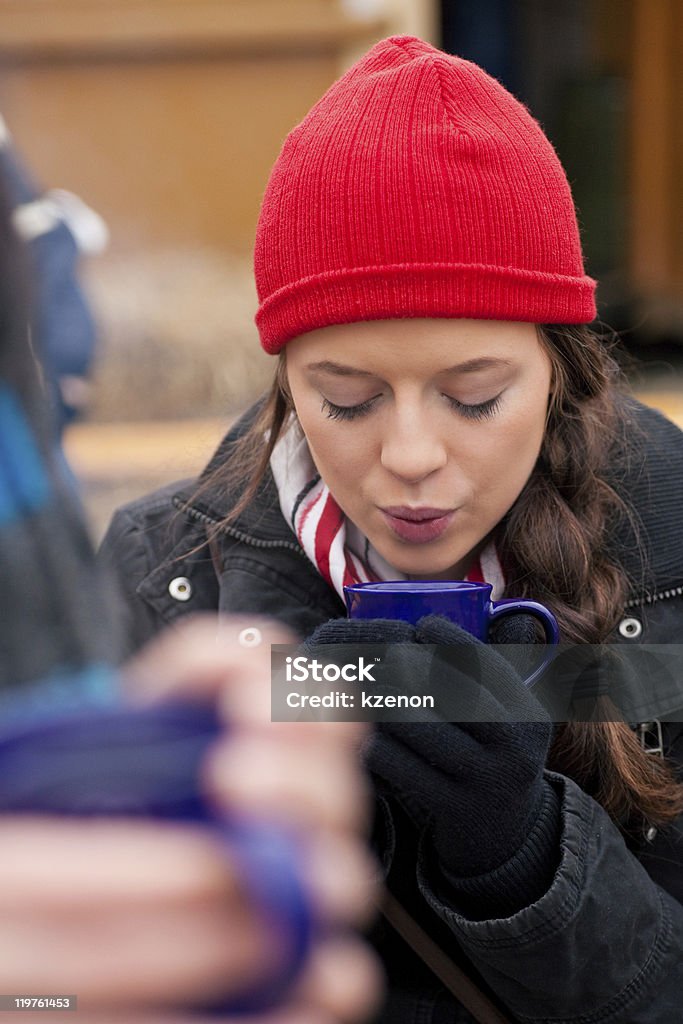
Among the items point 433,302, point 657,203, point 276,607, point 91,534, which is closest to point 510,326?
point 433,302

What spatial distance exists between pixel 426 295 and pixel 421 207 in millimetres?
91

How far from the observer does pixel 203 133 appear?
5.33m

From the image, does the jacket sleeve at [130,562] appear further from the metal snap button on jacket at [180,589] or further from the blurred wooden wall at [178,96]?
the blurred wooden wall at [178,96]

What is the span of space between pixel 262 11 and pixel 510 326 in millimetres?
4245

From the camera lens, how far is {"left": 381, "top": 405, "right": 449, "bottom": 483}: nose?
131 cm

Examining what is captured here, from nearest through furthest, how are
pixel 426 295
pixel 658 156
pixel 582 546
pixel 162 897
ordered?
1. pixel 162 897
2. pixel 426 295
3. pixel 582 546
4. pixel 658 156

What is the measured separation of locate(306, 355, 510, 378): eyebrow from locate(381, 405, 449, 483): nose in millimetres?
61

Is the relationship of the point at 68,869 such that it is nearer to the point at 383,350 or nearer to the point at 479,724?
the point at 479,724

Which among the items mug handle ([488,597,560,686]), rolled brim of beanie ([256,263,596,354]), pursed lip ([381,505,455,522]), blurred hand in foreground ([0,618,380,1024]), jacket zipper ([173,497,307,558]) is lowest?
jacket zipper ([173,497,307,558])

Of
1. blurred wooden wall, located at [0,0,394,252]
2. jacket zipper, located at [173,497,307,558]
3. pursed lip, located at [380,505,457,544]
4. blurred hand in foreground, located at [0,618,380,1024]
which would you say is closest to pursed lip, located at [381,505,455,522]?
pursed lip, located at [380,505,457,544]

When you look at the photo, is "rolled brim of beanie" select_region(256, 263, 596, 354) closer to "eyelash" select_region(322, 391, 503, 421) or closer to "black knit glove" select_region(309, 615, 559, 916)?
"eyelash" select_region(322, 391, 503, 421)

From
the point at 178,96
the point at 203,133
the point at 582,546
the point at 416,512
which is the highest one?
the point at 416,512

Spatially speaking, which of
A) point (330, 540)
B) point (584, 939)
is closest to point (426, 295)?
point (330, 540)

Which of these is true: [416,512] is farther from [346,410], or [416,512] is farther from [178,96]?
[178,96]
